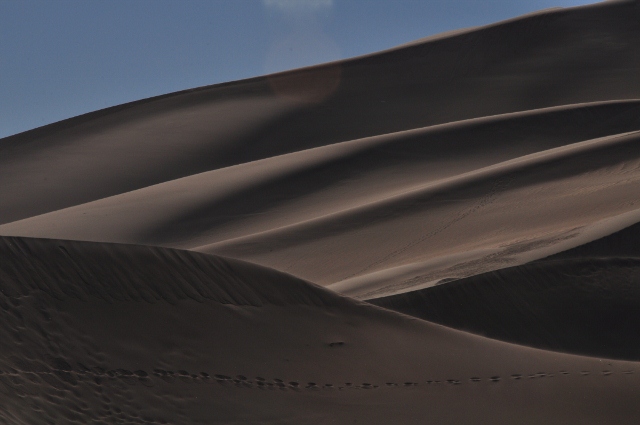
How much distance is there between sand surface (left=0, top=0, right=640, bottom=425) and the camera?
10.9 ft

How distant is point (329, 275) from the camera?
7184 millimetres

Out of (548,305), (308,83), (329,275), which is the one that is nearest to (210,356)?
(548,305)

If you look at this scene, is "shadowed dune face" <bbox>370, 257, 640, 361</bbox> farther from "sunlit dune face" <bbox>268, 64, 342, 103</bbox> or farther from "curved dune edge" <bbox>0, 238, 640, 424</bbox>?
"sunlit dune face" <bbox>268, 64, 342, 103</bbox>

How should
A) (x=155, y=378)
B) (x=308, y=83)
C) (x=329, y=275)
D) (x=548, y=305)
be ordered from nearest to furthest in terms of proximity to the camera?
(x=155, y=378) < (x=548, y=305) < (x=329, y=275) < (x=308, y=83)

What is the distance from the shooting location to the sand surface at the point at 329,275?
3312 millimetres

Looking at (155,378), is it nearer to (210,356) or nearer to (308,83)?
(210,356)

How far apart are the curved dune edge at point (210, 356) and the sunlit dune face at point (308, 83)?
46.8 ft

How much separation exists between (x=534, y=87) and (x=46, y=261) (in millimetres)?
15481

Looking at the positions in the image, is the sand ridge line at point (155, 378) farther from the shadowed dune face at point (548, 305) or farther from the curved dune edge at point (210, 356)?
the shadowed dune face at point (548, 305)

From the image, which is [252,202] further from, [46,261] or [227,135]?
[46,261]

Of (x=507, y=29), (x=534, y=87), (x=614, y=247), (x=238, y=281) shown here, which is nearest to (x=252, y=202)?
(x=614, y=247)

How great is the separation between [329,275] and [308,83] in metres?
11.9

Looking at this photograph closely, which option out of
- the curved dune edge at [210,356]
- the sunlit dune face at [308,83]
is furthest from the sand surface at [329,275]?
the sunlit dune face at [308,83]

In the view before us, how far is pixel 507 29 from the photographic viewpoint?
19734 millimetres
